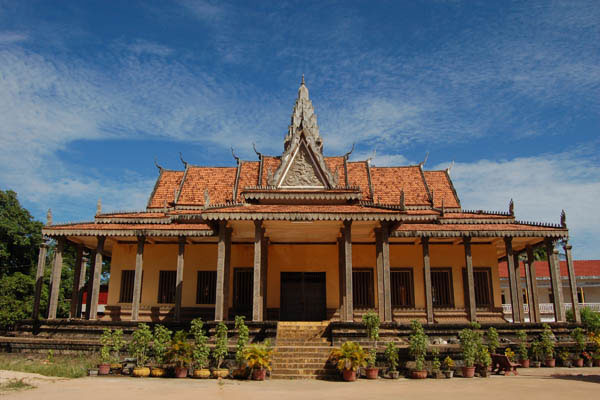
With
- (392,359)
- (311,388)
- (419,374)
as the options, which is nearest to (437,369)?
(419,374)

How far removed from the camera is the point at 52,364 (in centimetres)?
1291

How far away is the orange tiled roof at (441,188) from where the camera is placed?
880 inches

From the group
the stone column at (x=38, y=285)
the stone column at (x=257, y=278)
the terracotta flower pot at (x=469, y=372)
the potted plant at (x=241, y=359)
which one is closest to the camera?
the potted plant at (x=241, y=359)

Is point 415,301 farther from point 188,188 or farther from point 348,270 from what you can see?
point 188,188

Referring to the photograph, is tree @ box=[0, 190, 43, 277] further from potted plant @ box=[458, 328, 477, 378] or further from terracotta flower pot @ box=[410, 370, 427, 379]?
potted plant @ box=[458, 328, 477, 378]

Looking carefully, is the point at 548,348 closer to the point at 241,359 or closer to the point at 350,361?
the point at 350,361

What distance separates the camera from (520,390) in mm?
9539

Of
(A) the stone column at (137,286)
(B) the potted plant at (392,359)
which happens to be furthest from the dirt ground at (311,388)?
(A) the stone column at (137,286)

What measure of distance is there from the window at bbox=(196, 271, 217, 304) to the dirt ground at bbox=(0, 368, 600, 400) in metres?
8.12

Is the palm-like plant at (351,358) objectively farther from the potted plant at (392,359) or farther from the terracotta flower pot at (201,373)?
the terracotta flower pot at (201,373)

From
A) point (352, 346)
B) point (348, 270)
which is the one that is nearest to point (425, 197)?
point (348, 270)

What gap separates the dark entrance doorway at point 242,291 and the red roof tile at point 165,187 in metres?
5.24

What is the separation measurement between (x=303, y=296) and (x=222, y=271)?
5255 millimetres

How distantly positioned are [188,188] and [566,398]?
1806 cm
